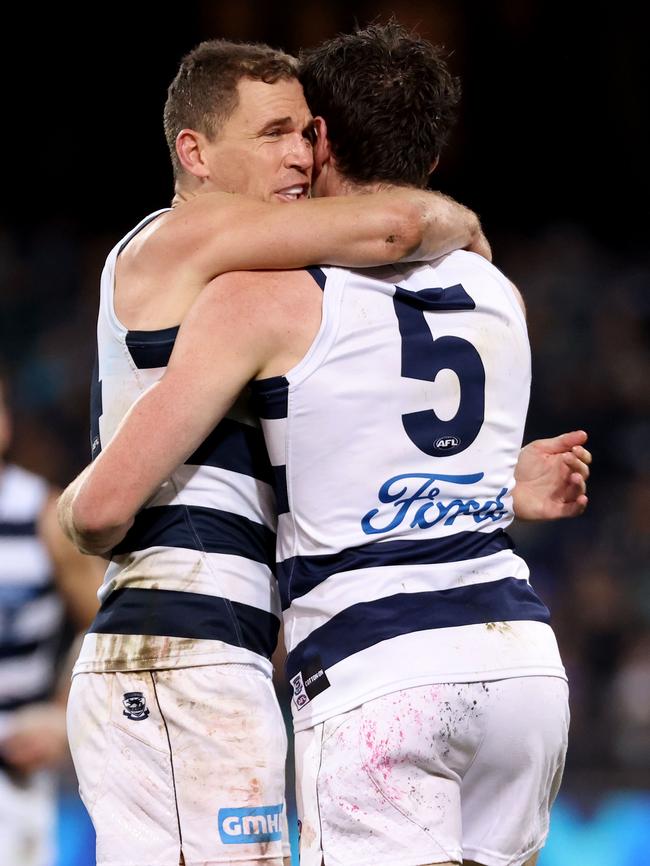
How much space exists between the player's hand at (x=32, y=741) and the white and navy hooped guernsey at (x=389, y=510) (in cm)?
381

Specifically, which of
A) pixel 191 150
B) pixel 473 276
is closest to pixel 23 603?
pixel 191 150

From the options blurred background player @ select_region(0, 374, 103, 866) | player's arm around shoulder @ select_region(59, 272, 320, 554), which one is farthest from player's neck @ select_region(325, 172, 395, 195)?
blurred background player @ select_region(0, 374, 103, 866)

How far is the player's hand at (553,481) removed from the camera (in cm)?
292

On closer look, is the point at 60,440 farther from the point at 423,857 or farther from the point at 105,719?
the point at 423,857

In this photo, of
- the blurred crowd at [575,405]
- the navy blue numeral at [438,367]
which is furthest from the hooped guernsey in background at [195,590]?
the blurred crowd at [575,405]

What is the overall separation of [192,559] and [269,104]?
45.0 inches

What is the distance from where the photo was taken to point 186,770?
8.32 feet

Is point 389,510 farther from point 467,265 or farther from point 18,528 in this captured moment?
point 18,528

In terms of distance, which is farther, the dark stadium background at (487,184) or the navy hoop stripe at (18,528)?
the dark stadium background at (487,184)

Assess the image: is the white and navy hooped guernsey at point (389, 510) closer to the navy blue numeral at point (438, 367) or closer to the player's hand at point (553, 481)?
the navy blue numeral at point (438, 367)

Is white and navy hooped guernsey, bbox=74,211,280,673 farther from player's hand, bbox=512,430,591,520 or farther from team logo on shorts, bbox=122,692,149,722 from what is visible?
player's hand, bbox=512,430,591,520

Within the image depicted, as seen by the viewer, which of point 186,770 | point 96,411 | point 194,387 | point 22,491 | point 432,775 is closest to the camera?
point 432,775

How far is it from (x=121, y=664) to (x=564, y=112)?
858cm

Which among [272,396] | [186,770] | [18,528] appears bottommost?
[18,528]
